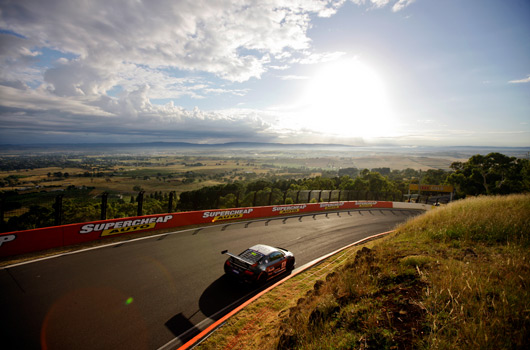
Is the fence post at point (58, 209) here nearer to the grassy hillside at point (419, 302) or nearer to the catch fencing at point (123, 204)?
the catch fencing at point (123, 204)

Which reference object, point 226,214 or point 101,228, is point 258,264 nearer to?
point 101,228

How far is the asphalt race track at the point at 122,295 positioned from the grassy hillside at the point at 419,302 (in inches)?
59.1

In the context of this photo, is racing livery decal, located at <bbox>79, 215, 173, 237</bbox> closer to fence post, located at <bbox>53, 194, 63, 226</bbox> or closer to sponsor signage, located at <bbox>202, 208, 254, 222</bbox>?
fence post, located at <bbox>53, 194, 63, 226</bbox>

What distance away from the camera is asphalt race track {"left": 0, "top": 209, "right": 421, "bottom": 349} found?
5363 mm

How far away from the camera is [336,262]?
33.1 feet

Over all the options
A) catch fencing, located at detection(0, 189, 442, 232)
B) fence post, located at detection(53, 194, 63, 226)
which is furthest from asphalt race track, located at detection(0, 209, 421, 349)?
catch fencing, located at detection(0, 189, 442, 232)

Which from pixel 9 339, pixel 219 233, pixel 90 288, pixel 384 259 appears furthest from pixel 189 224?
pixel 384 259

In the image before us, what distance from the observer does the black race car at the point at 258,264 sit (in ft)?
25.9

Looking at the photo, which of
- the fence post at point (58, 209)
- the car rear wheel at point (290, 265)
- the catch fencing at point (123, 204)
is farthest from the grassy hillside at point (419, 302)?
the catch fencing at point (123, 204)

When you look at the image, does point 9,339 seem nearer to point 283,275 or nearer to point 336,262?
point 283,275

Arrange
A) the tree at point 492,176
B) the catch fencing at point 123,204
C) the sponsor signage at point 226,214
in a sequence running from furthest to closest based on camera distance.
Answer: the tree at point 492,176 < the sponsor signage at point 226,214 < the catch fencing at point 123,204

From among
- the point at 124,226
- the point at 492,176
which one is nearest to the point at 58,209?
the point at 124,226

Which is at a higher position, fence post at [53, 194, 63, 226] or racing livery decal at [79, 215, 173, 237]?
fence post at [53, 194, 63, 226]

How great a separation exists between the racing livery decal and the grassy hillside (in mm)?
9464
